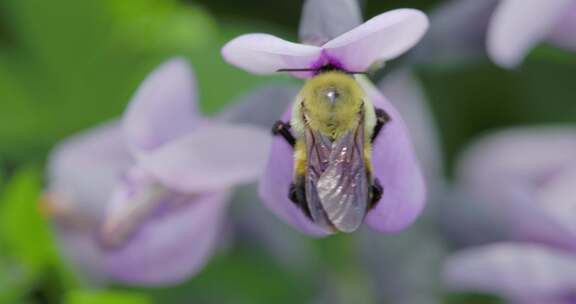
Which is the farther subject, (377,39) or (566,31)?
(566,31)

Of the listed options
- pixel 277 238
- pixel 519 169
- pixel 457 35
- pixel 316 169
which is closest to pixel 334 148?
pixel 316 169

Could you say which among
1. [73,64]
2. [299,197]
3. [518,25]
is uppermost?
[73,64]

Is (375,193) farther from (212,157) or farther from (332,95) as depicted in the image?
(212,157)

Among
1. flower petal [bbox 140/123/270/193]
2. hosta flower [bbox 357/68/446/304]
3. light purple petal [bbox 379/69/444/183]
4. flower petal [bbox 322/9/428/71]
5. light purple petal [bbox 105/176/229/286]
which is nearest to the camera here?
flower petal [bbox 322/9/428/71]

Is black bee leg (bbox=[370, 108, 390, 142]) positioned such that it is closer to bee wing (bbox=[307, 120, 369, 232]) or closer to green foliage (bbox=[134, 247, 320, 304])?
bee wing (bbox=[307, 120, 369, 232])

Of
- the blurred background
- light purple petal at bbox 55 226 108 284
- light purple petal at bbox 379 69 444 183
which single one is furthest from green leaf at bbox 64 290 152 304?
light purple petal at bbox 379 69 444 183

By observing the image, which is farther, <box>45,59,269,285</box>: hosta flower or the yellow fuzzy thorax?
<box>45,59,269,285</box>: hosta flower

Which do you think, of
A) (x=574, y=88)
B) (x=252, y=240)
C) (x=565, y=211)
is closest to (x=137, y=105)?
(x=252, y=240)

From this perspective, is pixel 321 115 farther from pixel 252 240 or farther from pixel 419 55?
pixel 252 240
